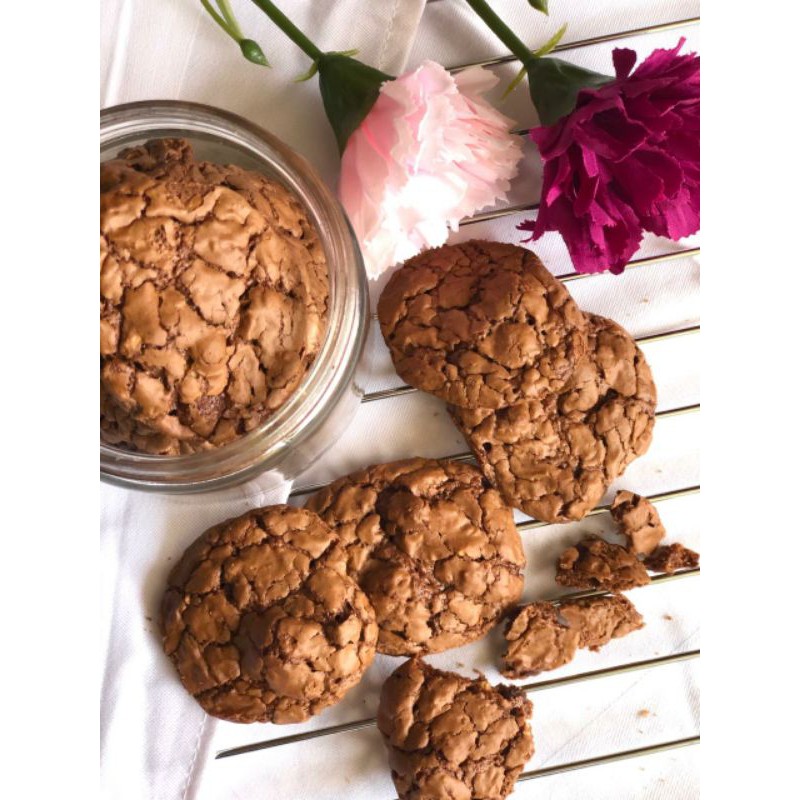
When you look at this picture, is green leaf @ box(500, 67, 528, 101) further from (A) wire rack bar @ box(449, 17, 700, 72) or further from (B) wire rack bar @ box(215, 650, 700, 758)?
(B) wire rack bar @ box(215, 650, 700, 758)

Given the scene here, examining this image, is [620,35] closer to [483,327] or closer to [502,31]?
[502,31]

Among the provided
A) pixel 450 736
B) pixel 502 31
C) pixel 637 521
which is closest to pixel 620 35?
pixel 502 31

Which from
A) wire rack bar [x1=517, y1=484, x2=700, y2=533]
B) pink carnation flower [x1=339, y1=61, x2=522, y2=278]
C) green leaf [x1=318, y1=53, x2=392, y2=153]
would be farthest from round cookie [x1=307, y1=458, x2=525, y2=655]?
green leaf [x1=318, y1=53, x2=392, y2=153]

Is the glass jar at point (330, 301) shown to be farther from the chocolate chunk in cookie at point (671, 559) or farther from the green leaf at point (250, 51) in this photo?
the chocolate chunk in cookie at point (671, 559)

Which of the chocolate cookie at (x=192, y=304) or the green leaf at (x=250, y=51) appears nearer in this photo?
the chocolate cookie at (x=192, y=304)

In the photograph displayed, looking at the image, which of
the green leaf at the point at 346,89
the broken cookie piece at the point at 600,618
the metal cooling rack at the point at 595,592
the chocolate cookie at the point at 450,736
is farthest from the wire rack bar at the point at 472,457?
the green leaf at the point at 346,89

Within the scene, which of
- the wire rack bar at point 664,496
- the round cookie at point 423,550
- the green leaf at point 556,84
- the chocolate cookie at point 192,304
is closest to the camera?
the chocolate cookie at point 192,304
